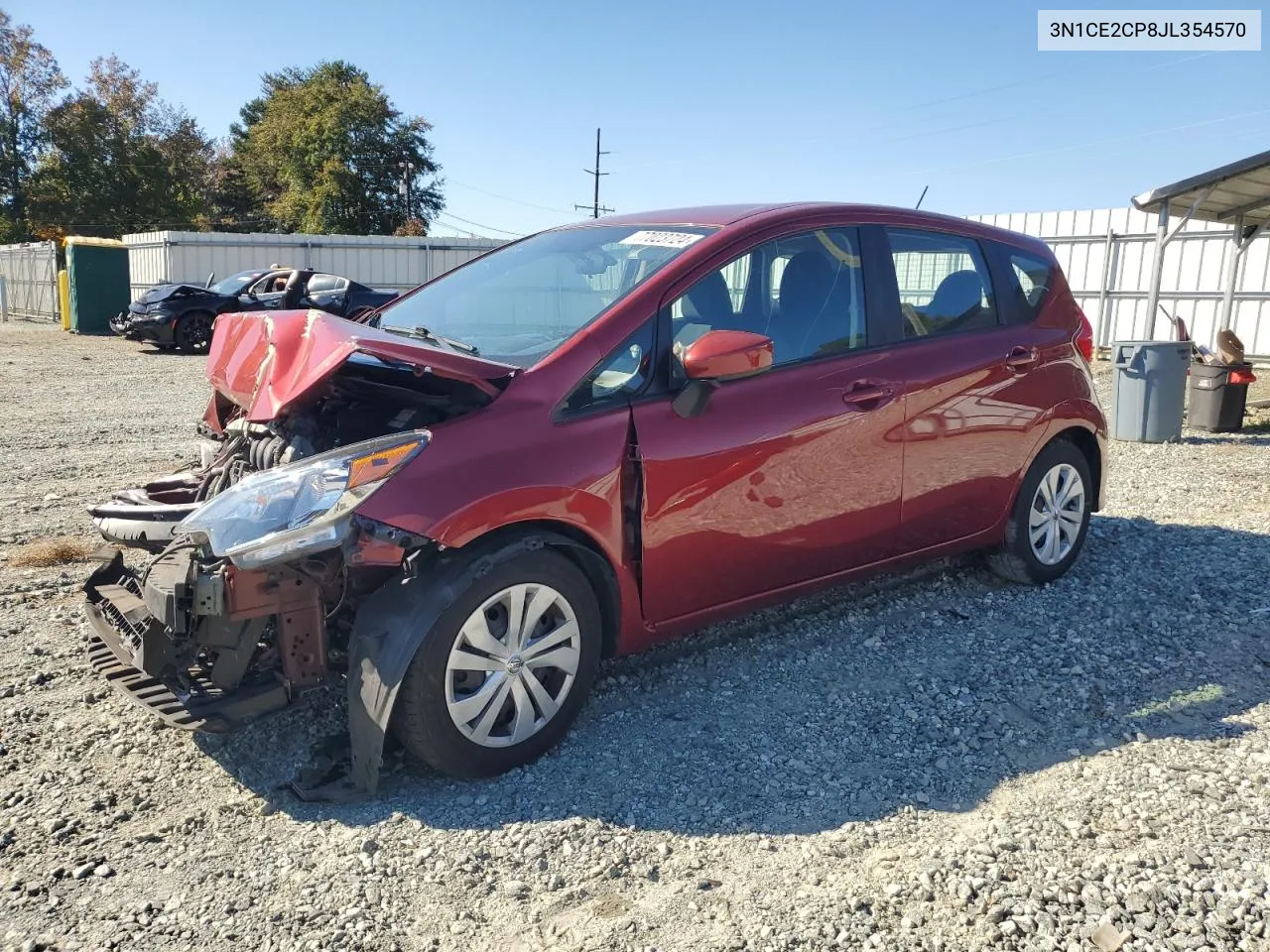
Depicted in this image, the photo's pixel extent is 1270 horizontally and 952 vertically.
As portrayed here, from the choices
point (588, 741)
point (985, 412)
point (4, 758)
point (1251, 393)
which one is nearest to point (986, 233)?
point (985, 412)

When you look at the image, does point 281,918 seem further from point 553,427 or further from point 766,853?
point 553,427

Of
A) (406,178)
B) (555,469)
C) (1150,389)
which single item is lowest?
(555,469)

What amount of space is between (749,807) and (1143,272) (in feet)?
62.2

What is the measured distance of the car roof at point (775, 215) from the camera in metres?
4.00

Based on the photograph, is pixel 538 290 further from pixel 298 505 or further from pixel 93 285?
pixel 93 285

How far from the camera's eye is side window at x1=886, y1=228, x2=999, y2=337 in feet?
14.3

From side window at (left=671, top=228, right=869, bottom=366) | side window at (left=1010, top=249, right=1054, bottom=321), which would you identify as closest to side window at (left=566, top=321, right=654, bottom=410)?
side window at (left=671, top=228, right=869, bottom=366)

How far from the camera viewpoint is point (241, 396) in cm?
348

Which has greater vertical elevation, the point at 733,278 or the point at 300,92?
the point at 300,92

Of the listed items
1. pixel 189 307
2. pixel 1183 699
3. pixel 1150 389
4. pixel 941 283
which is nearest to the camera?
pixel 1183 699

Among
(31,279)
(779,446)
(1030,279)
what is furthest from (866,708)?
(31,279)

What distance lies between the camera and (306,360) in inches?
123

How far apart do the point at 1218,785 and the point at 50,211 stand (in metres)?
54.5

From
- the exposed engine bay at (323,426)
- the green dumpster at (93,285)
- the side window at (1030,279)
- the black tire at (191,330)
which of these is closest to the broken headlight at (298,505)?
the exposed engine bay at (323,426)
